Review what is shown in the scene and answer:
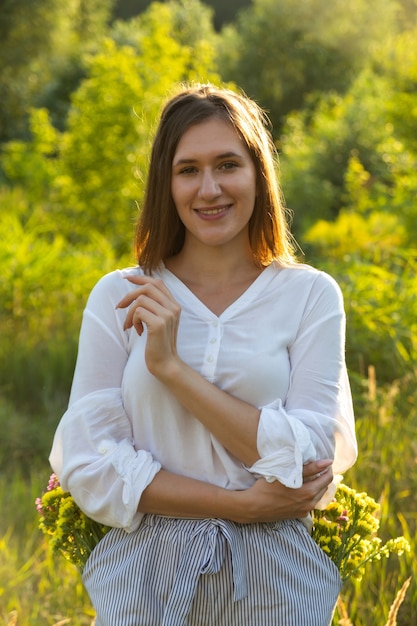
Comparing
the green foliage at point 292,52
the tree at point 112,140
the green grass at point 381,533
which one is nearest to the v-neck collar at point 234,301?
the green grass at point 381,533

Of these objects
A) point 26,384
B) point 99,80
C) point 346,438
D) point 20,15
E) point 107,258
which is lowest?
point 26,384

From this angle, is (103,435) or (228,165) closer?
(103,435)

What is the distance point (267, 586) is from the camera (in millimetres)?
1979

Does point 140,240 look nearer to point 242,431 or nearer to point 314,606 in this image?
point 242,431

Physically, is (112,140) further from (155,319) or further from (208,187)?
(155,319)

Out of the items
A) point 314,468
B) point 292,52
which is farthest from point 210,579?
point 292,52

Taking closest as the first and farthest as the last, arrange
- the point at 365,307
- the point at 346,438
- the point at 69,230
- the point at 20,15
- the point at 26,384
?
the point at 346,438, the point at 365,307, the point at 26,384, the point at 69,230, the point at 20,15

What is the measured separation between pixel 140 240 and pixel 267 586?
93 centimetres

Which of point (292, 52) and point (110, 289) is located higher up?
point (292, 52)

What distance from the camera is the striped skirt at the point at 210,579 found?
1961mm

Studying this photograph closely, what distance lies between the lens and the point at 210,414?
6.59ft

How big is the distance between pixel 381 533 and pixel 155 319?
74.6 inches

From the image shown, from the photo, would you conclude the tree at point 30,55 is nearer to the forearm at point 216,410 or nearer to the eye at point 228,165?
the eye at point 228,165

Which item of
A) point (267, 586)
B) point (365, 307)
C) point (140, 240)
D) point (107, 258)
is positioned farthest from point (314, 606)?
point (107, 258)
